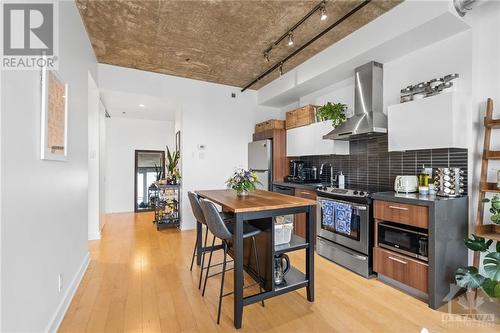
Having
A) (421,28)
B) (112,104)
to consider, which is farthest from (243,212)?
(112,104)

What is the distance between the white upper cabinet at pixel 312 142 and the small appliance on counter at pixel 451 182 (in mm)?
1443

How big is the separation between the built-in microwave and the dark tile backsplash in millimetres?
855

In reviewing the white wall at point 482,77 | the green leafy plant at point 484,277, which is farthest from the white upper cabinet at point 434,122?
the green leafy plant at point 484,277

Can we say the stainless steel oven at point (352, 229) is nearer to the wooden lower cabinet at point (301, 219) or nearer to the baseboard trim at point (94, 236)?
the wooden lower cabinet at point (301, 219)

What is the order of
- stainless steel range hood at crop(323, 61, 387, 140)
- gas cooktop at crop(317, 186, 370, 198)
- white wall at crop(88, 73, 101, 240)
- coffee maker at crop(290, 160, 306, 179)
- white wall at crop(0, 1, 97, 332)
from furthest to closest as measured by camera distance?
coffee maker at crop(290, 160, 306, 179) → white wall at crop(88, 73, 101, 240) → stainless steel range hood at crop(323, 61, 387, 140) → gas cooktop at crop(317, 186, 370, 198) → white wall at crop(0, 1, 97, 332)

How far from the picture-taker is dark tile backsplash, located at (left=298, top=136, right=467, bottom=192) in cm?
265

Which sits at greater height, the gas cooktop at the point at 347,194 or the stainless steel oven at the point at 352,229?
the gas cooktop at the point at 347,194

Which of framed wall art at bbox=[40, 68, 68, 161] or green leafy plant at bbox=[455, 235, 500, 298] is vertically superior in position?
framed wall art at bbox=[40, 68, 68, 161]

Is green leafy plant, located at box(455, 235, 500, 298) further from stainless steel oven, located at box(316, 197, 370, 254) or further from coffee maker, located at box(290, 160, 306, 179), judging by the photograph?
coffee maker, located at box(290, 160, 306, 179)

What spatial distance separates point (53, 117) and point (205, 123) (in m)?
3.17

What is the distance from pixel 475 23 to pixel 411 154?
4.68 feet

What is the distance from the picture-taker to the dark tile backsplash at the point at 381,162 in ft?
8.70

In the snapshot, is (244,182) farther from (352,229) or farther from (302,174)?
(302,174)

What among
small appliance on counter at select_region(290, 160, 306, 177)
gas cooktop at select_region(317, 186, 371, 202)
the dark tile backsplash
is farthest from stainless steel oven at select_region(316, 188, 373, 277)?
small appliance on counter at select_region(290, 160, 306, 177)
